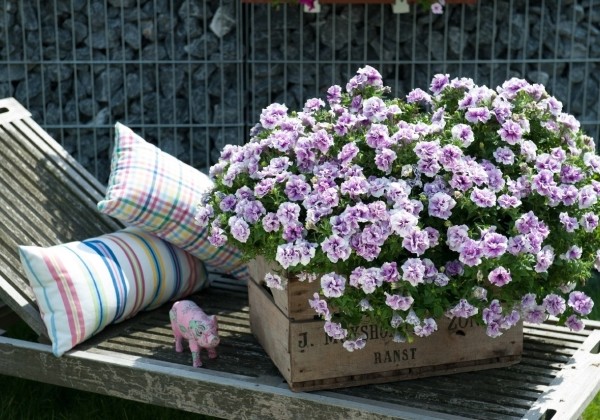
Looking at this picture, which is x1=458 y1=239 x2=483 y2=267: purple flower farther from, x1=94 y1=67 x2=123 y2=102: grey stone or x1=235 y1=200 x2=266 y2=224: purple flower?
x1=94 y1=67 x2=123 y2=102: grey stone

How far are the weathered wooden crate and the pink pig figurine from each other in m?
0.17

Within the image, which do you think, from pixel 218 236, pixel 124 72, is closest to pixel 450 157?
pixel 218 236

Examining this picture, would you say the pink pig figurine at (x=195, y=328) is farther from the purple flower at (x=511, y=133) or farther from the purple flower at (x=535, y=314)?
the purple flower at (x=511, y=133)

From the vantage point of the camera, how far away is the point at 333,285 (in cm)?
253

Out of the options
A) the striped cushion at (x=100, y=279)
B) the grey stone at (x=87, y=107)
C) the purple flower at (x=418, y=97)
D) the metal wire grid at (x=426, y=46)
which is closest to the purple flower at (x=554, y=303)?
the purple flower at (x=418, y=97)

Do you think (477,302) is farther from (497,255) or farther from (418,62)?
(418,62)

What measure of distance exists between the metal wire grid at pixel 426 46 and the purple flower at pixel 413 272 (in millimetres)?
2641

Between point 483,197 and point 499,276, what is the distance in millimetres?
209

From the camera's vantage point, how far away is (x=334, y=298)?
2.58 m

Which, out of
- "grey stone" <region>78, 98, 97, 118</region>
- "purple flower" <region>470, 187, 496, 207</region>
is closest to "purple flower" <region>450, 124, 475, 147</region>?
"purple flower" <region>470, 187, 496, 207</region>

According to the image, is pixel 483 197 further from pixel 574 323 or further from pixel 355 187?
pixel 574 323

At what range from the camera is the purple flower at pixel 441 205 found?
8.34 feet

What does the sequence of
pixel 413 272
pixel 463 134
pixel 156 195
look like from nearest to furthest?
pixel 413 272, pixel 463 134, pixel 156 195

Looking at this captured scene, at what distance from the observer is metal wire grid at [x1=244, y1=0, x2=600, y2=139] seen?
16.4ft
